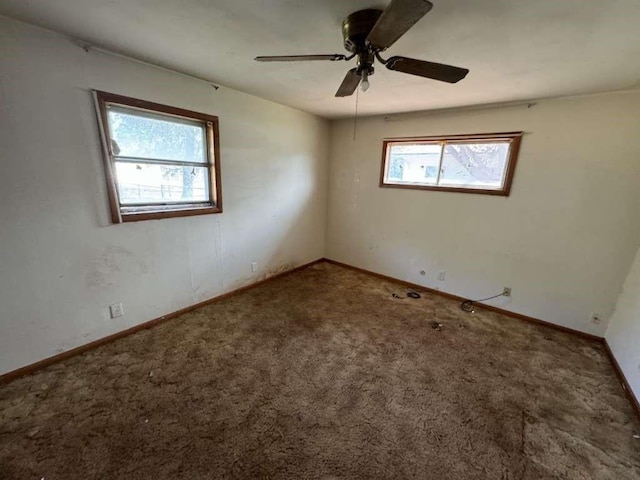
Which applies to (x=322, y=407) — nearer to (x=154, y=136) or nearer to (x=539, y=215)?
(x=154, y=136)

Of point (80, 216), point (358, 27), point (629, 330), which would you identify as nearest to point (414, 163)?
point (358, 27)

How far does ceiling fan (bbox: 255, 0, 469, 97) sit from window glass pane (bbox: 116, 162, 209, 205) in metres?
1.56

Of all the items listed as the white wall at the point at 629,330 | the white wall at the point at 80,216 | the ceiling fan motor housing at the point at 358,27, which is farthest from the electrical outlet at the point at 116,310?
the white wall at the point at 629,330

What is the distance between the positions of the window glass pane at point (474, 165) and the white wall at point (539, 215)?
159 millimetres

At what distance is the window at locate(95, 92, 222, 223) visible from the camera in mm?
2094

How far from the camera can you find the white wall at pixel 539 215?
2334 millimetres

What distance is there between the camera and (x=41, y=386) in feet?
5.81

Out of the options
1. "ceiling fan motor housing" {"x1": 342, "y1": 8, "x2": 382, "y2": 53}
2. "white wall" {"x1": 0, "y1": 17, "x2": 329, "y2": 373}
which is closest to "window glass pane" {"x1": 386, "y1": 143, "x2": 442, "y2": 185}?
"white wall" {"x1": 0, "y1": 17, "x2": 329, "y2": 373}

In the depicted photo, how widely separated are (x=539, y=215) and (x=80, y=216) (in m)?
4.12

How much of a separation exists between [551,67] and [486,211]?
1.45 metres

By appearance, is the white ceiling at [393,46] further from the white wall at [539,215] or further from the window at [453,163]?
the window at [453,163]

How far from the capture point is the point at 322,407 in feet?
5.53

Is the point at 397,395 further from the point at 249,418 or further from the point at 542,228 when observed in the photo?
the point at 542,228

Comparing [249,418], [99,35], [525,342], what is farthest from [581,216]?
[99,35]
